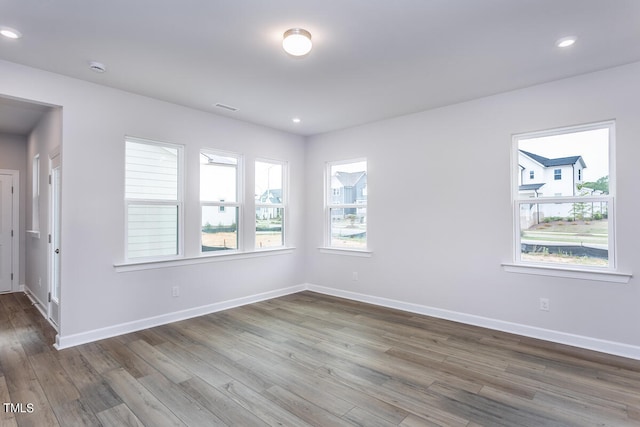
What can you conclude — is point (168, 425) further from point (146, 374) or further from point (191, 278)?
point (191, 278)

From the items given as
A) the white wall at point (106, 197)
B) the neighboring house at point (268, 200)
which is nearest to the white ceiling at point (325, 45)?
the white wall at point (106, 197)

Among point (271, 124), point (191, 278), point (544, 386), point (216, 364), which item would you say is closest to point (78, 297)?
point (191, 278)

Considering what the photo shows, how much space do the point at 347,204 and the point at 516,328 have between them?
285cm

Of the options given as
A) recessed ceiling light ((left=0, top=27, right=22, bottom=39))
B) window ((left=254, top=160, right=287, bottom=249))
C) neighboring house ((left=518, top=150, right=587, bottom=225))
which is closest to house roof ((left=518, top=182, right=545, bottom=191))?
neighboring house ((left=518, top=150, right=587, bottom=225))

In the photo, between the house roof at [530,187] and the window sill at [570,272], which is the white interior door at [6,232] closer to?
the window sill at [570,272]

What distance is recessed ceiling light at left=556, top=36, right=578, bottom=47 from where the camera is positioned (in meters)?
2.64

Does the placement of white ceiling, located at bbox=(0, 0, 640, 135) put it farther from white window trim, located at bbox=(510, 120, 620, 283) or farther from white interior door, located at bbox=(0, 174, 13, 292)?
white interior door, located at bbox=(0, 174, 13, 292)

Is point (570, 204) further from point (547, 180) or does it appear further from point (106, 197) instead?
point (106, 197)

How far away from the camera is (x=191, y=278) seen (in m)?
4.35

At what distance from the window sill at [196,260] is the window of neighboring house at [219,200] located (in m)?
0.12

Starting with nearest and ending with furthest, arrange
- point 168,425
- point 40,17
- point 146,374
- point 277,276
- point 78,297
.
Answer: point 168,425 < point 40,17 < point 146,374 < point 78,297 < point 277,276

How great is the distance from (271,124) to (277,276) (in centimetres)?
Answer: 248

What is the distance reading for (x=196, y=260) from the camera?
4395mm

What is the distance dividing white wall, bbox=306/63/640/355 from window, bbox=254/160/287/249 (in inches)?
36.6
